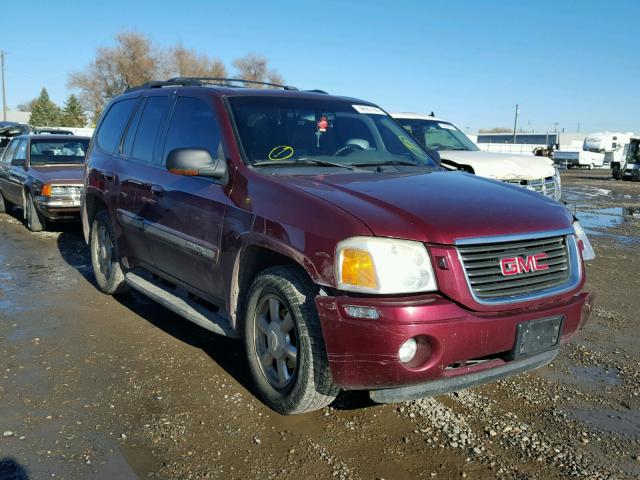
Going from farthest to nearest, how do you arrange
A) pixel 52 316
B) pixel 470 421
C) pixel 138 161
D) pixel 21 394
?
pixel 52 316 < pixel 138 161 < pixel 21 394 < pixel 470 421

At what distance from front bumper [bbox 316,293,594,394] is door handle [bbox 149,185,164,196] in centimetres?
199

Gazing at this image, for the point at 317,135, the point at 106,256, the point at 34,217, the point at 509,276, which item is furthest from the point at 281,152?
the point at 34,217

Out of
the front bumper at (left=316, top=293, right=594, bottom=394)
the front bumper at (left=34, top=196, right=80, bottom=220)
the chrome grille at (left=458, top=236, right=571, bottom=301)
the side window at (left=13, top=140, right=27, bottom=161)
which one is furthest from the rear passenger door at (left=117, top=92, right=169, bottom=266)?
the side window at (left=13, top=140, right=27, bottom=161)

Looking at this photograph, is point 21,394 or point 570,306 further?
point 21,394

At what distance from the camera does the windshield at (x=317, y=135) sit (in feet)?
13.0

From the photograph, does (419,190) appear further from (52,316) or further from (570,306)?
(52,316)

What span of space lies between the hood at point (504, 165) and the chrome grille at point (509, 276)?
483 cm

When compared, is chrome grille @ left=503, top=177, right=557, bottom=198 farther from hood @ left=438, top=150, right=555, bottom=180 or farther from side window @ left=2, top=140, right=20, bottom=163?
side window @ left=2, top=140, right=20, bottom=163

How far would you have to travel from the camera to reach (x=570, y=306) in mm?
3260

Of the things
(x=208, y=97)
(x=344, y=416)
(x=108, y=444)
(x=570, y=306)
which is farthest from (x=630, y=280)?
(x=108, y=444)

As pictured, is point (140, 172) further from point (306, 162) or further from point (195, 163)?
point (306, 162)

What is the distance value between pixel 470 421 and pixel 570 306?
87 cm

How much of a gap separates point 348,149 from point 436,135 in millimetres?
5851

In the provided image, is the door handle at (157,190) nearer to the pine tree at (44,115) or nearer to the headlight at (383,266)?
the headlight at (383,266)
